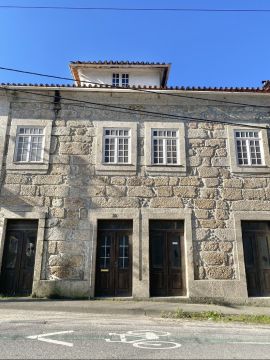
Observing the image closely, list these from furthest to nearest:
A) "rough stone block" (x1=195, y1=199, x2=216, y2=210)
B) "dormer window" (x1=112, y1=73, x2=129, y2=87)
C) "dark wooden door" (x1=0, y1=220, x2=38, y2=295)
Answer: "dormer window" (x1=112, y1=73, x2=129, y2=87) < "rough stone block" (x1=195, y1=199, x2=216, y2=210) < "dark wooden door" (x1=0, y1=220, x2=38, y2=295)

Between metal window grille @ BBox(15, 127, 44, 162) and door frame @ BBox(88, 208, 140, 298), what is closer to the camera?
door frame @ BBox(88, 208, 140, 298)

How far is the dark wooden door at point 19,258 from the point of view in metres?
10.1

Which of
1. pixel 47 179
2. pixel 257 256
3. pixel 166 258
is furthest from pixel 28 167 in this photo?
pixel 257 256

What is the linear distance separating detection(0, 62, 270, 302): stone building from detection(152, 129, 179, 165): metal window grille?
4 cm

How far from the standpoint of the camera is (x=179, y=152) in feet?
37.4

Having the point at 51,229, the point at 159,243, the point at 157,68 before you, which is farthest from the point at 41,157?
the point at 157,68

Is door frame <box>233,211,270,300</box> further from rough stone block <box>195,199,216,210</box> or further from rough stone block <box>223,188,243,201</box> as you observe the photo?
rough stone block <box>195,199,216,210</box>

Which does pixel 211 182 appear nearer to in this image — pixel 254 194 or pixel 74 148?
pixel 254 194

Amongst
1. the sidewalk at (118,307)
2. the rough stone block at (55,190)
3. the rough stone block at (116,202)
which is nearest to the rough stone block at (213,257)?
the sidewalk at (118,307)

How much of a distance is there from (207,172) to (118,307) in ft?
18.2

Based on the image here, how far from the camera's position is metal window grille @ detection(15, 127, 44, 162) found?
36.9ft

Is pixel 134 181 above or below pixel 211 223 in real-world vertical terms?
above

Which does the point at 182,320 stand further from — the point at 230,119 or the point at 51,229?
the point at 230,119

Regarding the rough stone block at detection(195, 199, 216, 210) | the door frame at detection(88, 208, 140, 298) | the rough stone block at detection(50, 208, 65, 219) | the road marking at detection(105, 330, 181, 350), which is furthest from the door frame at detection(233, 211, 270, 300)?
the rough stone block at detection(50, 208, 65, 219)
